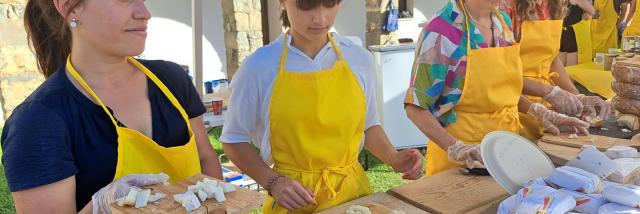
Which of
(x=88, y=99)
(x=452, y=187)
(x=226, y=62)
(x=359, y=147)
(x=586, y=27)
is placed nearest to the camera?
(x=88, y=99)

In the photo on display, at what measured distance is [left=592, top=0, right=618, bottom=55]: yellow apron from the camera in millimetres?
7008

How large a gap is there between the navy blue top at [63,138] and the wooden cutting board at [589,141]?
4.73 feet

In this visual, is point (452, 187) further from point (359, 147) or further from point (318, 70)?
point (318, 70)

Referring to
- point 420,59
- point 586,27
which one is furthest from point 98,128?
point 586,27

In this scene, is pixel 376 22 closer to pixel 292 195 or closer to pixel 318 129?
pixel 318 129

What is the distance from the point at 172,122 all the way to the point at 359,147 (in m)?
0.80

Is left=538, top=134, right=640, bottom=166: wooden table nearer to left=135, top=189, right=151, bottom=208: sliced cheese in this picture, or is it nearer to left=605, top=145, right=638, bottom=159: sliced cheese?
left=605, top=145, right=638, bottom=159: sliced cheese

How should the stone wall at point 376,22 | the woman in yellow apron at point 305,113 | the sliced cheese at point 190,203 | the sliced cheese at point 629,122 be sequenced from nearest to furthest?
1. the sliced cheese at point 190,203
2. the woman in yellow apron at point 305,113
3. the sliced cheese at point 629,122
4. the stone wall at point 376,22

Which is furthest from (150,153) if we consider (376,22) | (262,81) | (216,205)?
(376,22)

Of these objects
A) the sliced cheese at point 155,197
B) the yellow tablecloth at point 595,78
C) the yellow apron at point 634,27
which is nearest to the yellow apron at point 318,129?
the sliced cheese at point 155,197

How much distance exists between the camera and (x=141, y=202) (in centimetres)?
112

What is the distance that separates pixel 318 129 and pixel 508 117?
852mm

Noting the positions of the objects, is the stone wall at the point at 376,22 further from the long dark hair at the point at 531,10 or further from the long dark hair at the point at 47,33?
the long dark hair at the point at 47,33

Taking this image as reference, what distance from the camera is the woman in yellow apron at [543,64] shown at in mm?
2412
